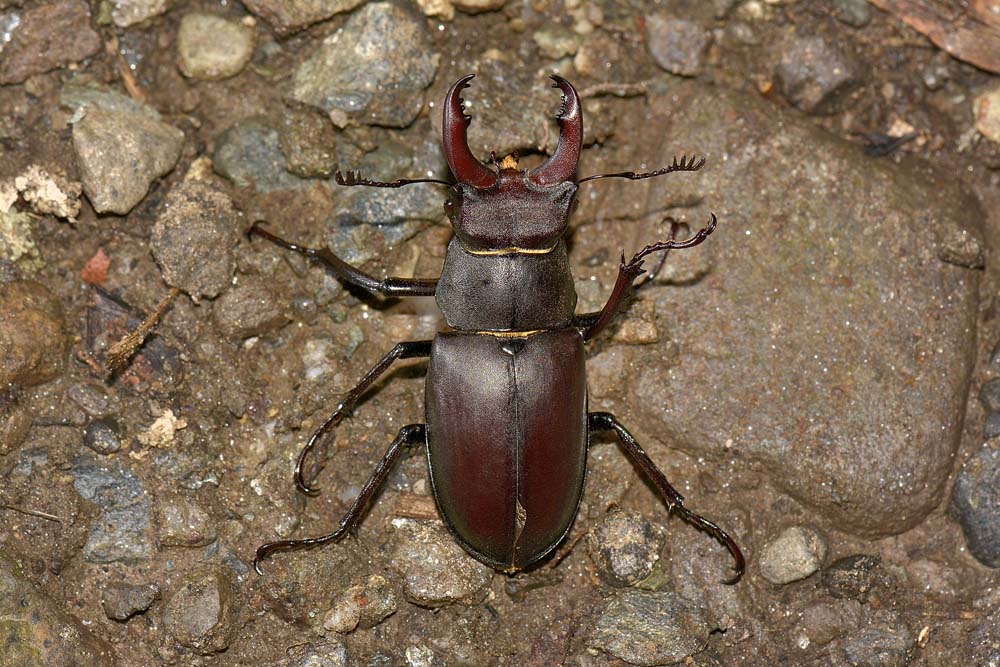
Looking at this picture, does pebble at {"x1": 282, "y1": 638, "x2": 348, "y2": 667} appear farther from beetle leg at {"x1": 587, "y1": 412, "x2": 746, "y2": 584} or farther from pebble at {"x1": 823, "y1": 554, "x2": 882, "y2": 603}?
pebble at {"x1": 823, "y1": 554, "x2": 882, "y2": 603}

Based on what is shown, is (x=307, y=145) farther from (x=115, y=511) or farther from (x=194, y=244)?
(x=115, y=511)

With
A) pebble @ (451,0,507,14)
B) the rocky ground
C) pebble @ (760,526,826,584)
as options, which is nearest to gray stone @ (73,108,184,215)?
the rocky ground

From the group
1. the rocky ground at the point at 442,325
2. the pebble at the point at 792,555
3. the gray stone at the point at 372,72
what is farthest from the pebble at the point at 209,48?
the pebble at the point at 792,555

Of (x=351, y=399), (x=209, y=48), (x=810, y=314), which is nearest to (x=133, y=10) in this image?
(x=209, y=48)

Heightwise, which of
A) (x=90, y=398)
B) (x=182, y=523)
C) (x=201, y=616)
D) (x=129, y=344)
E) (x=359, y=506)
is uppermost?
(x=129, y=344)

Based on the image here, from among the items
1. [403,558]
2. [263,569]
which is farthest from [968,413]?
[263,569]

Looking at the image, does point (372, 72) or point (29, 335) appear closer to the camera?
point (29, 335)
